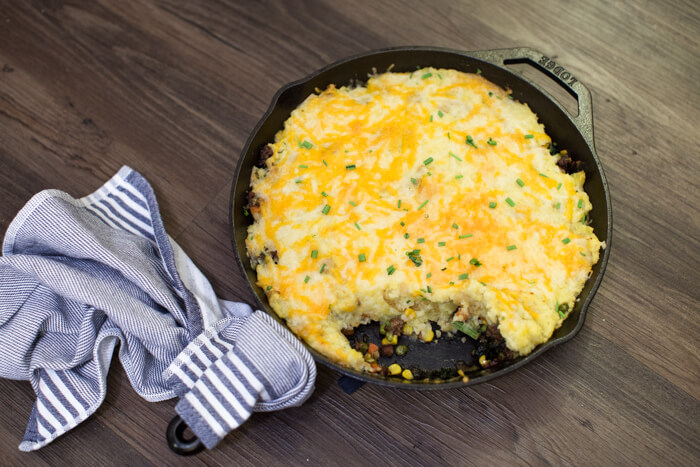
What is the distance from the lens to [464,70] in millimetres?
2744

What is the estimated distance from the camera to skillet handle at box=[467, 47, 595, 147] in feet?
8.15

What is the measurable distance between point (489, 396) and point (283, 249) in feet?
3.76

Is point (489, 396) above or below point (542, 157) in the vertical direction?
below

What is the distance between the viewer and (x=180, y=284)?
2518 millimetres

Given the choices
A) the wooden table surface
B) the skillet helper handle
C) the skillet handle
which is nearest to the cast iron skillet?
the skillet handle

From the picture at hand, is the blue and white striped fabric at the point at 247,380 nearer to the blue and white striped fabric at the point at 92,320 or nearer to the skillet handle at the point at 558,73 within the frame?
the blue and white striped fabric at the point at 92,320

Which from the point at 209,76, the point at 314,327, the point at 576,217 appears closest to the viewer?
the point at 314,327

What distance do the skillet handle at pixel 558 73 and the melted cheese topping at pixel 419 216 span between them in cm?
15

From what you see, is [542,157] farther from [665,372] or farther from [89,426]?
[89,426]

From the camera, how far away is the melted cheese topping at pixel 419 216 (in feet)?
7.81

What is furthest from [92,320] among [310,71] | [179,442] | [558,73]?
[558,73]

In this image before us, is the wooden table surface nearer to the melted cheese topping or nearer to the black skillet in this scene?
the black skillet

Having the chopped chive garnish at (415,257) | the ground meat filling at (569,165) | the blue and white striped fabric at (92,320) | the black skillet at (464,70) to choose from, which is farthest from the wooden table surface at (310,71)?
the chopped chive garnish at (415,257)

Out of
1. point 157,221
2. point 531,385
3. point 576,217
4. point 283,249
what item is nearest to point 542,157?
point 576,217
